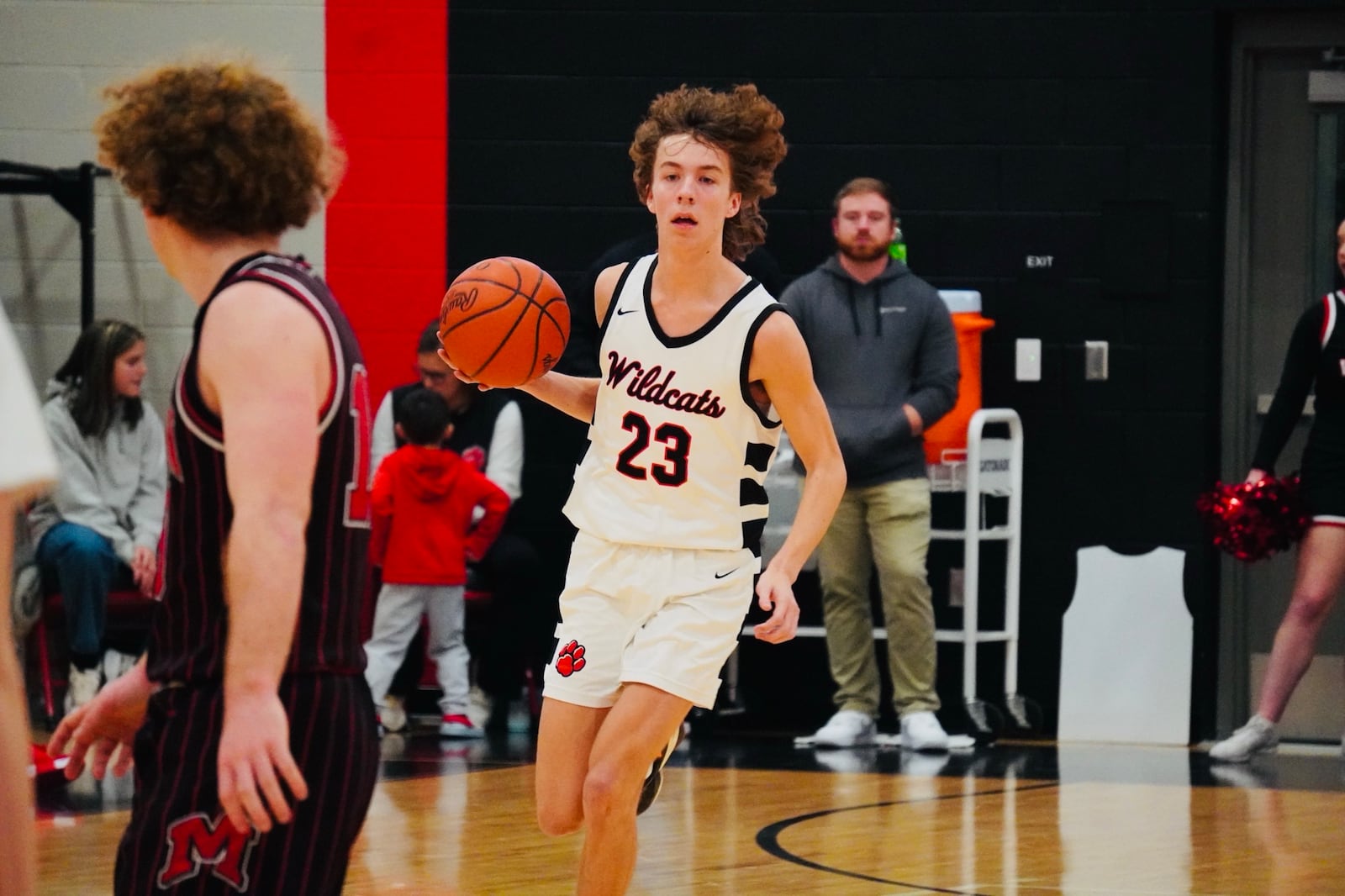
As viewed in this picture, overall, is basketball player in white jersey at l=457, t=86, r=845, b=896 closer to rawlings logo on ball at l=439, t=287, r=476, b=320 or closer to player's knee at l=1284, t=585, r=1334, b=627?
rawlings logo on ball at l=439, t=287, r=476, b=320

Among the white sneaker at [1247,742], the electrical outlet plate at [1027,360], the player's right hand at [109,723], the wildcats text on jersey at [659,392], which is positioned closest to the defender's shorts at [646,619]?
the wildcats text on jersey at [659,392]

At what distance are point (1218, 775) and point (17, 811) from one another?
542cm

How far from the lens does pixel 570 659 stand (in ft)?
11.7

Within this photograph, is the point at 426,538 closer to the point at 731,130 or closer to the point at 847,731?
the point at 847,731

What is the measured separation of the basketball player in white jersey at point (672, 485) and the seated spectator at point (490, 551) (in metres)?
3.41

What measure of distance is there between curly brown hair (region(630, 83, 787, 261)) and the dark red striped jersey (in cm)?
168

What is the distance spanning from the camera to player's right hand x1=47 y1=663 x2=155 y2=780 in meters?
2.32

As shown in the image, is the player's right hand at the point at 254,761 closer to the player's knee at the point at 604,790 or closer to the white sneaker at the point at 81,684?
the player's knee at the point at 604,790

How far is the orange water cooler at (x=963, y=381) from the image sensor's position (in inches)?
286

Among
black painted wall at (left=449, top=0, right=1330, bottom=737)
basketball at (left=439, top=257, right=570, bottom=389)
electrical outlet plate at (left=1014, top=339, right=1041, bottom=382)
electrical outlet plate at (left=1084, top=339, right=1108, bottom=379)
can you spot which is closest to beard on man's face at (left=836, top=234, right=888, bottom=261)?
black painted wall at (left=449, top=0, right=1330, bottom=737)

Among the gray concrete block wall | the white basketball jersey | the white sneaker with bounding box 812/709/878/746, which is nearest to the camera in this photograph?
the white basketball jersey

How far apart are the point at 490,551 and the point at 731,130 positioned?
145 inches

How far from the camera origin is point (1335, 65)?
24.0ft

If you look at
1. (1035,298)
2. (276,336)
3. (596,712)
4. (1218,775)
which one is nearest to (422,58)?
(1035,298)
